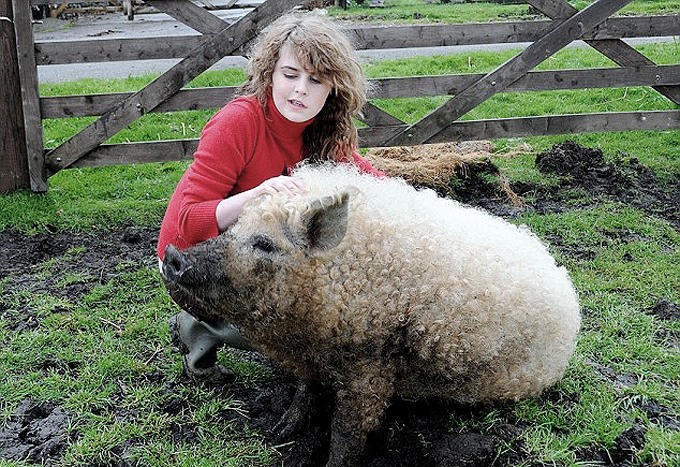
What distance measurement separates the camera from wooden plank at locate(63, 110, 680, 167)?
6.46 meters

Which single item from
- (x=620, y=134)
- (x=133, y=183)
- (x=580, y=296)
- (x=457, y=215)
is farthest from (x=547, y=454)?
(x=620, y=134)

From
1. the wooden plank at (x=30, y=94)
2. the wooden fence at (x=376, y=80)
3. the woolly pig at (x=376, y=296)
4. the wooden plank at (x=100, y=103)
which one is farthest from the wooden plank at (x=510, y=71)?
the woolly pig at (x=376, y=296)

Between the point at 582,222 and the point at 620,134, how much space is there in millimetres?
2856

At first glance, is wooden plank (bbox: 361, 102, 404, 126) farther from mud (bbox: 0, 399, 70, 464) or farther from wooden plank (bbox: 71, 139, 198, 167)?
mud (bbox: 0, 399, 70, 464)

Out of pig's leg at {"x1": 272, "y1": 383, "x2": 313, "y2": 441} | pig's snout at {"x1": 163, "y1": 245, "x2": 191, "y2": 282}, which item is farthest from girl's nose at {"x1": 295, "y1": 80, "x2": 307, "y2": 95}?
pig's leg at {"x1": 272, "y1": 383, "x2": 313, "y2": 441}

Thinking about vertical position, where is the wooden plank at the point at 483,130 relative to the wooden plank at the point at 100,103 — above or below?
below

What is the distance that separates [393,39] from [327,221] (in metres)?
4.36

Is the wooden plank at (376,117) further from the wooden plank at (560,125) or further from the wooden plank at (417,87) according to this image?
the wooden plank at (560,125)

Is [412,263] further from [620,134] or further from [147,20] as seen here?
[147,20]

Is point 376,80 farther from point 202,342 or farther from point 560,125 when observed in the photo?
point 202,342

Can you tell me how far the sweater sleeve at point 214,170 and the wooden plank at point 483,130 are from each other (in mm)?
3097

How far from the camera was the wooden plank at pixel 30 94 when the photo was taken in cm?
606

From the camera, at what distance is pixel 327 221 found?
2.94 m

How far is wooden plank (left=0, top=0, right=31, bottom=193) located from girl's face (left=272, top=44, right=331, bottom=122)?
3.75 m
